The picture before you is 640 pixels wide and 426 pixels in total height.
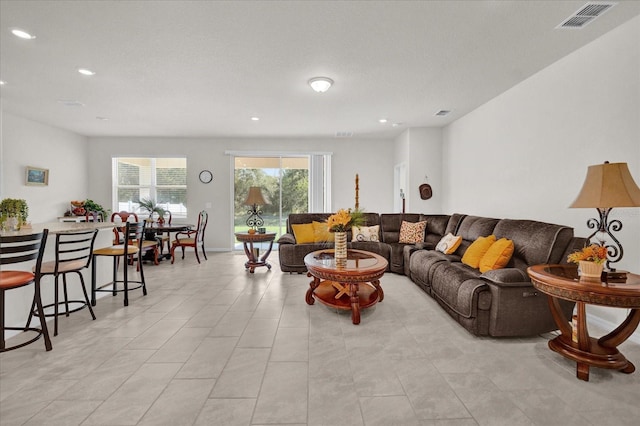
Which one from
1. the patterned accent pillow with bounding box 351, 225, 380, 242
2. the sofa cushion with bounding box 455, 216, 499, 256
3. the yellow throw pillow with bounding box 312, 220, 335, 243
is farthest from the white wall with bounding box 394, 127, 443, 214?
the yellow throw pillow with bounding box 312, 220, 335, 243

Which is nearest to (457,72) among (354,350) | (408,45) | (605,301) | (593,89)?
(408,45)

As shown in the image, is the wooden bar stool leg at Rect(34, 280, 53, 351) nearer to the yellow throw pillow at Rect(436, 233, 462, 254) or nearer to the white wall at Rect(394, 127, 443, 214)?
the yellow throw pillow at Rect(436, 233, 462, 254)

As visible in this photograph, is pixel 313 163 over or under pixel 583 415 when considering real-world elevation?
over

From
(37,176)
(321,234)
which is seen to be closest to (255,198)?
(321,234)

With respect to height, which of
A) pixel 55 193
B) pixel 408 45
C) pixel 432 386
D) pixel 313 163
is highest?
pixel 408 45

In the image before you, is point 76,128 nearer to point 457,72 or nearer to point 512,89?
point 457,72

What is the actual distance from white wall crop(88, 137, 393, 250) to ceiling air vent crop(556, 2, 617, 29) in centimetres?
475

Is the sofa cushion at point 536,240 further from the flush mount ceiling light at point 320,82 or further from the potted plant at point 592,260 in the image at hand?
the flush mount ceiling light at point 320,82

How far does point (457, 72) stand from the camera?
359 cm

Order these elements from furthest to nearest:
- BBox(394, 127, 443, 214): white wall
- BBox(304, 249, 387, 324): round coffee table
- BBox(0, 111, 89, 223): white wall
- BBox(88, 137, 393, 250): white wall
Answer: BBox(88, 137, 393, 250): white wall, BBox(394, 127, 443, 214): white wall, BBox(0, 111, 89, 223): white wall, BBox(304, 249, 387, 324): round coffee table

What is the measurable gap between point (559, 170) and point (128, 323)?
475cm

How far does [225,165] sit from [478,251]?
5.72 metres

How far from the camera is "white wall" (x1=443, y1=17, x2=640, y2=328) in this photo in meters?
2.64

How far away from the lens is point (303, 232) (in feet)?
17.2
